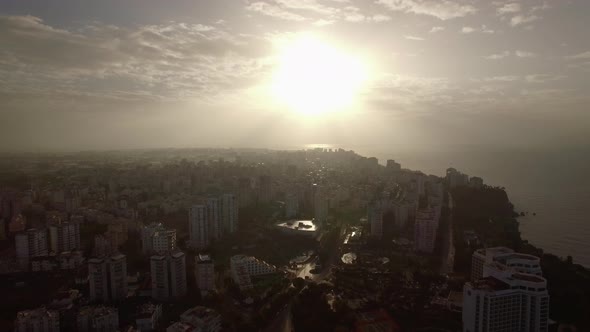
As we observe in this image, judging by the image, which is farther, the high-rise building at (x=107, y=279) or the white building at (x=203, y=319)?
the high-rise building at (x=107, y=279)

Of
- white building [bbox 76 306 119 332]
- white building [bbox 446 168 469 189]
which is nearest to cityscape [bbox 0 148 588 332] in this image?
white building [bbox 76 306 119 332]

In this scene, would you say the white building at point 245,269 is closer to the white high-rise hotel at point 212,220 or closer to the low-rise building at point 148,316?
the low-rise building at point 148,316

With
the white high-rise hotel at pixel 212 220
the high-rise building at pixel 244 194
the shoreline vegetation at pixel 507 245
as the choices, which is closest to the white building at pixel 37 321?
the white high-rise hotel at pixel 212 220

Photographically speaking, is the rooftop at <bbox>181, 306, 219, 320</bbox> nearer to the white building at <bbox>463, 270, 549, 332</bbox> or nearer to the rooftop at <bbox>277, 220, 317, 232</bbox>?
the white building at <bbox>463, 270, 549, 332</bbox>

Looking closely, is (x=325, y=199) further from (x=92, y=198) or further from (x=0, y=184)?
(x=0, y=184)

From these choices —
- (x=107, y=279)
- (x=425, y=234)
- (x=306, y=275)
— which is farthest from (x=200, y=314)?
(x=425, y=234)

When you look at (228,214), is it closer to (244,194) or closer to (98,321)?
(244,194)
